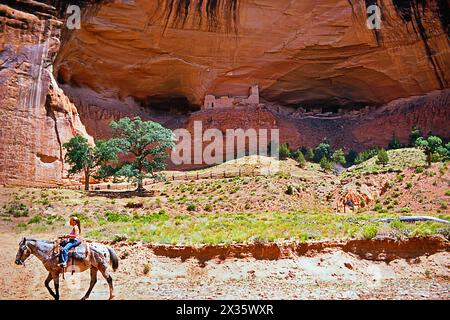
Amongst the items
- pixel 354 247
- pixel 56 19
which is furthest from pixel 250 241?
pixel 56 19

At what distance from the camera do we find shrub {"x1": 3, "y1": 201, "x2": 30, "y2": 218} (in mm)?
23719

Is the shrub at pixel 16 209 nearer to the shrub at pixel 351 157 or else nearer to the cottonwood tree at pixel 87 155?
the cottonwood tree at pixel 87 155

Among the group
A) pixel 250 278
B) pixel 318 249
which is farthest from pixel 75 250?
pixel 318 249

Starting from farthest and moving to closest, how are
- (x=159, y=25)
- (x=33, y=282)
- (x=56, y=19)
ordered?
(x=159, y=25) < (x=56, y=19) < (x=33, y=282)

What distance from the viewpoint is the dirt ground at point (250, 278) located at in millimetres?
13734

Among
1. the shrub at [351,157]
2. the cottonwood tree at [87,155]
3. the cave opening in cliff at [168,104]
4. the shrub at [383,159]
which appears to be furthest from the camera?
the cave opening in cliff at [168,104]

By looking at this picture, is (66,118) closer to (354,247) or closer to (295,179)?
(295,179)

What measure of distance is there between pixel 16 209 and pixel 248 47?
2345 cm

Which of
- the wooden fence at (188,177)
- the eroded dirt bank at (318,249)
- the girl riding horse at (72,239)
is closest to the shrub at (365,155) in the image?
the wooden fence at (188,177)

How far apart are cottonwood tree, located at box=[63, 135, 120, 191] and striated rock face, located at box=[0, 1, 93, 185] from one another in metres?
1.13

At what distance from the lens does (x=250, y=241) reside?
58.4ft

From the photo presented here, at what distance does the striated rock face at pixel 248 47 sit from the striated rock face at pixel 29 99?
119 inches

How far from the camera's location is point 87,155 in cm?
3262
